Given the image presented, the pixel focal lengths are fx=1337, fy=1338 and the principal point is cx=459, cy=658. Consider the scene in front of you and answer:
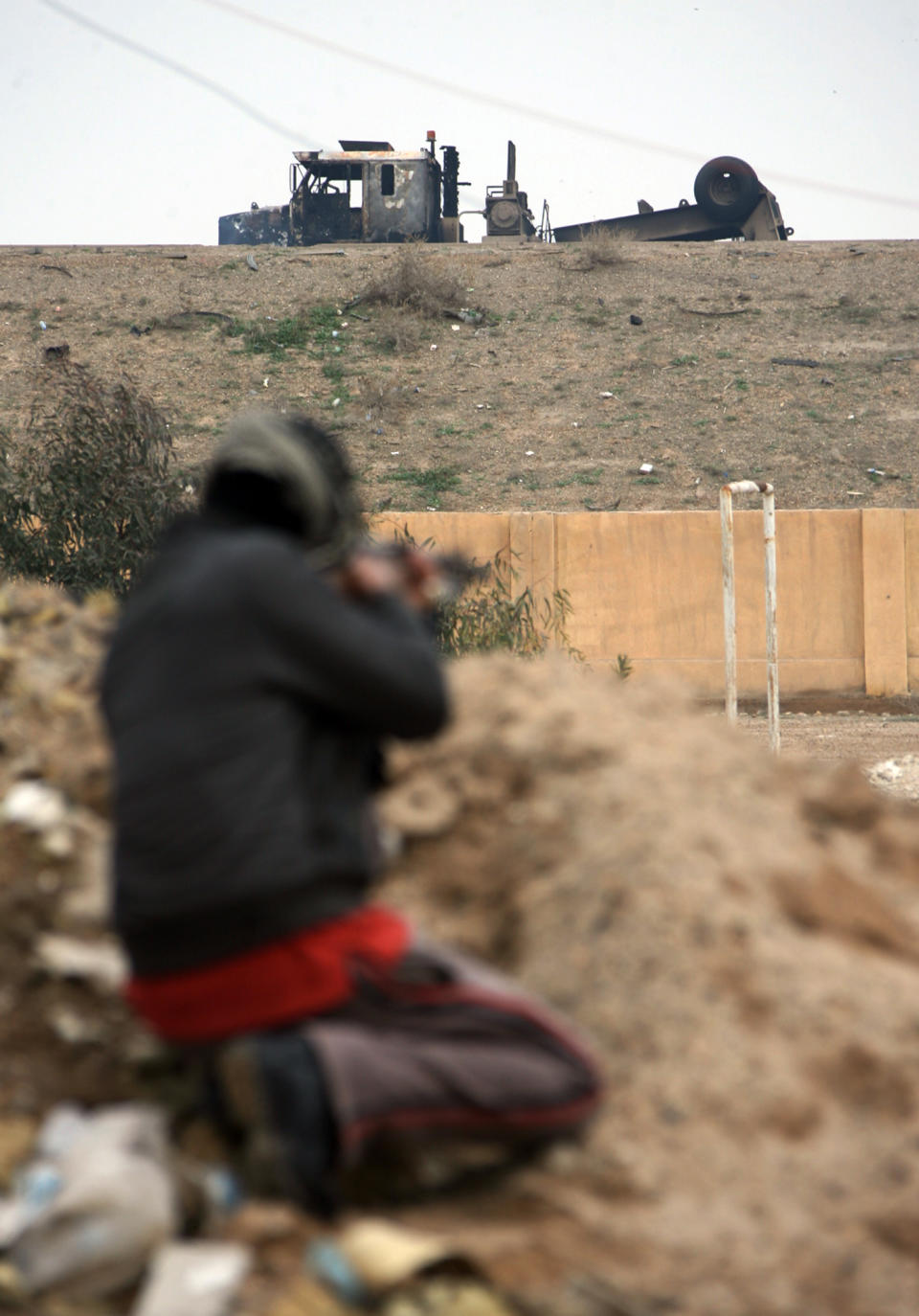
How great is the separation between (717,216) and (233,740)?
3068 cm

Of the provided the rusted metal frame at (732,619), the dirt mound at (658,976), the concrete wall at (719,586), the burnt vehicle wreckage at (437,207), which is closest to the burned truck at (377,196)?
the burnt vehicle wreckage at (437,207)

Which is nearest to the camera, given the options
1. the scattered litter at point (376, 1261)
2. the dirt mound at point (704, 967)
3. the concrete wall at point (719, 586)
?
the scattered litter at point (376, 1261)

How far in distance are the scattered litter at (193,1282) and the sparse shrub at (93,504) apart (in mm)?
7368

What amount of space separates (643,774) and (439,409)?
864 inches

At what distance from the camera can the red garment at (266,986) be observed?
204cm

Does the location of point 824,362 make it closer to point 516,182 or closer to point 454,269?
point 454,269

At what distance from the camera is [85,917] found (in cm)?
281

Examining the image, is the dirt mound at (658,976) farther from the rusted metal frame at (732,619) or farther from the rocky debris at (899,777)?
the rocky debris at (899,777)

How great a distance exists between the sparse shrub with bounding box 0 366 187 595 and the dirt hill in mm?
12445

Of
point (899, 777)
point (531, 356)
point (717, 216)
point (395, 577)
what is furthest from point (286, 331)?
point (395, 577)

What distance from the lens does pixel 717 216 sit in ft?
99.4

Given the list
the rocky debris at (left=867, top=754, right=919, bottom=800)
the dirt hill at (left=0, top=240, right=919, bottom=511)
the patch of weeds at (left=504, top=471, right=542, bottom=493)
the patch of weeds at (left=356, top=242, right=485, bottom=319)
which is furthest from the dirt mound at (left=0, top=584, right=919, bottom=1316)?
the patch of weeds at (left=356, top=242, right=485, bottom=319)

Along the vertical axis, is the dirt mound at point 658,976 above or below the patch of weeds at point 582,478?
below

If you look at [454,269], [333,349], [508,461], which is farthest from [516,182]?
[508,461]
